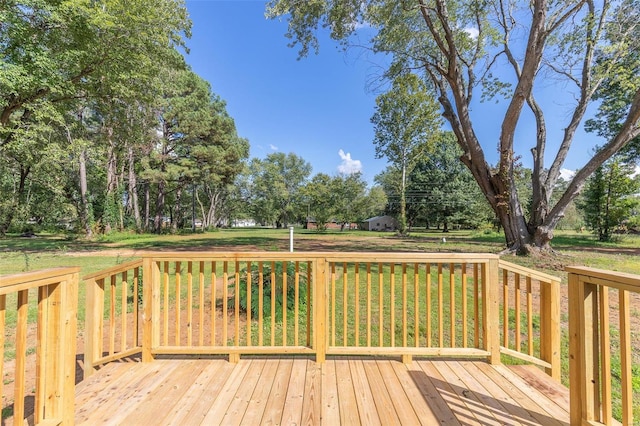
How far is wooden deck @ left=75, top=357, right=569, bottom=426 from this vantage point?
1.76 metres

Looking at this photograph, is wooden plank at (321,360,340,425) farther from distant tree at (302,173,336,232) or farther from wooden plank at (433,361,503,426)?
distant tree at (302,173,336,232)

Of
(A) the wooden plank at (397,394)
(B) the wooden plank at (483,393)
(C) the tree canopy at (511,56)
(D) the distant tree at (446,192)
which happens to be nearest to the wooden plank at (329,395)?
(A) the wooden plank at (397,394)

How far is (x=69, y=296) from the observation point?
5.13ft

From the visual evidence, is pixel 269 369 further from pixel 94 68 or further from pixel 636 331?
pixel 94 68

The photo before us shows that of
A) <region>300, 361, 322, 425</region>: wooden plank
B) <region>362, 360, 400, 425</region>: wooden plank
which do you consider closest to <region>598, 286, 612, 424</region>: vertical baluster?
<region>362, 360, 400, 425</region>: wooden plank

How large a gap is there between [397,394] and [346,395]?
38cm

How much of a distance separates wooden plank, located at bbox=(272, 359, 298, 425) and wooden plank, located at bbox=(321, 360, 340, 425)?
0.52 feet

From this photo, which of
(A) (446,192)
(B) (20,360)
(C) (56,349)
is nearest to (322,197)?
(A) (446,192)

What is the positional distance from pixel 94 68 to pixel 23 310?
10533 millimetres

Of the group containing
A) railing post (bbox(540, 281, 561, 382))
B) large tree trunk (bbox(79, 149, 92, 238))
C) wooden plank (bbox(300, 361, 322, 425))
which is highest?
large tree trunk (bbox(79, 149, 92, 238))

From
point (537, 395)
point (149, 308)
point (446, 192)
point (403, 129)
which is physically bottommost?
point (537, 395)

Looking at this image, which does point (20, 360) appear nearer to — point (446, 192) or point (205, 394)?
point (205, 394)

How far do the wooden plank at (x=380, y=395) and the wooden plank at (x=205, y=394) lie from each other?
1.11 m

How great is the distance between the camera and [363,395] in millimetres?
1998
